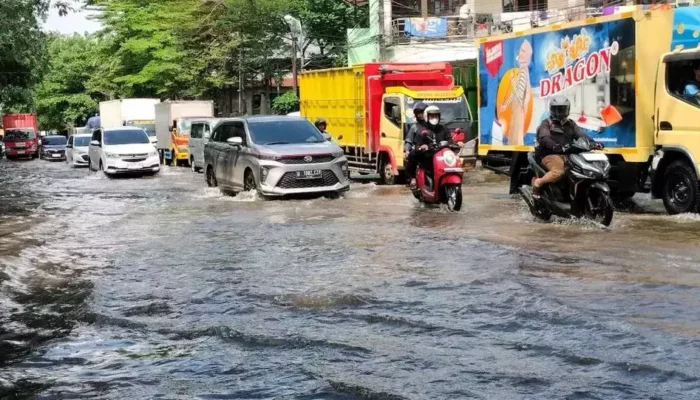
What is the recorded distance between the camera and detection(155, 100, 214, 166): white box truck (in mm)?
33938

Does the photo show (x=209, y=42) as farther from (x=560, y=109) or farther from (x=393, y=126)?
(x=560, y=109)

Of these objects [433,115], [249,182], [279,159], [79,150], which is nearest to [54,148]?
[79,150]

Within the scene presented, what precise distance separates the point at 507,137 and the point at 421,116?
2.49 meters

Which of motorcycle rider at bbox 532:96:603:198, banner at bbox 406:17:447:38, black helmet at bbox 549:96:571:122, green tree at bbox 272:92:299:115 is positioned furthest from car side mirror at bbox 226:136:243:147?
A: green tree at bbox 272:92:299:115

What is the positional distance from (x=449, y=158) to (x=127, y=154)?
15.5 metres

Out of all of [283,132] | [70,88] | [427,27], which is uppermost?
[427,27]

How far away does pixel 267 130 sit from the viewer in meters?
18.3

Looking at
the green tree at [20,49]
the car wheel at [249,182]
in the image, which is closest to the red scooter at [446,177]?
the car wheel at [249,182]

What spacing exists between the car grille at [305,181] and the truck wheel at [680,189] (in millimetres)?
6139

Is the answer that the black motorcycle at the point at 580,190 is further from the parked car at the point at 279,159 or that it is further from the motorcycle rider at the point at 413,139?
the parked car at the point at 279,159

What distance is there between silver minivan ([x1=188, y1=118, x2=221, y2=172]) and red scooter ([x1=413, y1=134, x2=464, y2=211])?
14.9m

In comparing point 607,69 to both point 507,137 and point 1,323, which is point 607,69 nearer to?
point 507,137

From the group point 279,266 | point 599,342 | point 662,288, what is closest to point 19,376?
point 599,342

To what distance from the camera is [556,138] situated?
12.4m
